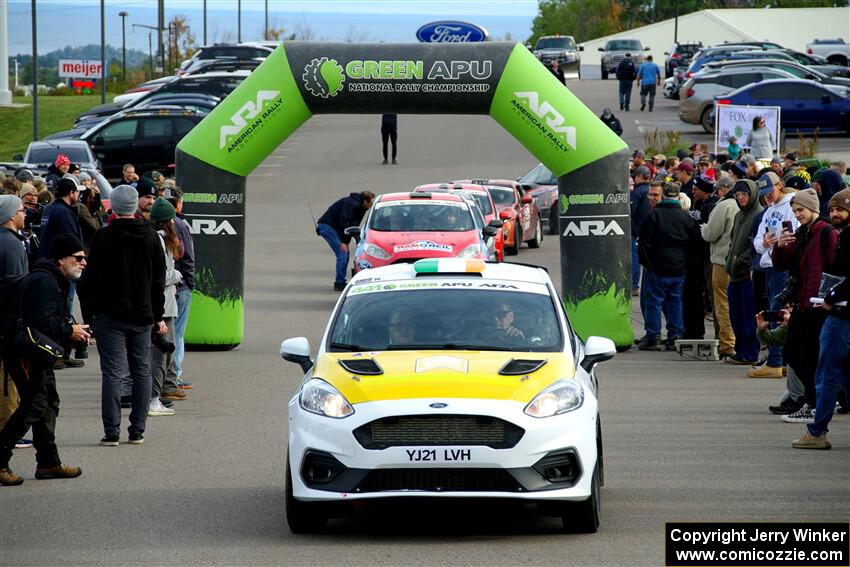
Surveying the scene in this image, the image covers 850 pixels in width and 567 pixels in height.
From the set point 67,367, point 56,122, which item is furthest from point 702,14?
point 67,367

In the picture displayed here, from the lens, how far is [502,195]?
30.8 metres

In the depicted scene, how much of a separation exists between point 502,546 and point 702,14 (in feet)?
311

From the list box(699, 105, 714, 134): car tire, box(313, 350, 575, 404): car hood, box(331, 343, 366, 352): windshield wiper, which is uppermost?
box(699, 105, 714, 134): car tire

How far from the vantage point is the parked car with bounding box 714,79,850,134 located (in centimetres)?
4222

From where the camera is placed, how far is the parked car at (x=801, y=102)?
139ft

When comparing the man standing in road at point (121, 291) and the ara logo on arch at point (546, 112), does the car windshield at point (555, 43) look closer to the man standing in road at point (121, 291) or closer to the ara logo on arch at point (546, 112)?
the ara logo on arch at point (546, 112)

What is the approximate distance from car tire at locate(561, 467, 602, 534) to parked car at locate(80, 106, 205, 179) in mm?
30363

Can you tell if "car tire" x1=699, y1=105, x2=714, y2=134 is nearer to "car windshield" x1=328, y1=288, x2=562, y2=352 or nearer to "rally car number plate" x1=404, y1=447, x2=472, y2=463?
"car windshield" x1=328, y1=288, x2=562, y2=352

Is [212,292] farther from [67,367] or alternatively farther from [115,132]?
[115,132]

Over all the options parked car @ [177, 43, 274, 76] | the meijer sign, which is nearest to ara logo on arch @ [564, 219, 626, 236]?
parked car @ [177, 43, 274, 76]

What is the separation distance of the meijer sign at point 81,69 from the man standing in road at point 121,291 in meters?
58.3

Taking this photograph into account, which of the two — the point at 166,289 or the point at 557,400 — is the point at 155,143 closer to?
the point at 166,289

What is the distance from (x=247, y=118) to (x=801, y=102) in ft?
92.4

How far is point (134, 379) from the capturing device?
11.9m
